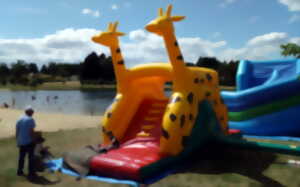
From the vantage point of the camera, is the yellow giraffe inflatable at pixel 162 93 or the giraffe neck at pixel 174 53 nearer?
the yellow giraffe inflatable at pixel 162 93

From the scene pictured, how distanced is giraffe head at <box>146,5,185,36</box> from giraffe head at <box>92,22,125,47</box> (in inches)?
48.0

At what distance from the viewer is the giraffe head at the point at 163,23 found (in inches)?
206

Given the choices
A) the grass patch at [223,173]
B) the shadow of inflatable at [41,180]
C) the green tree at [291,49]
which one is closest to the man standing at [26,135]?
the shadow of inflatable at [41,180]

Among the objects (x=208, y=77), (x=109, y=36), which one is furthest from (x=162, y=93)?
(x=109, y=36)

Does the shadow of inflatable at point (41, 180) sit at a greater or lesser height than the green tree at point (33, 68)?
lesser

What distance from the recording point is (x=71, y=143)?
7395 millimetres

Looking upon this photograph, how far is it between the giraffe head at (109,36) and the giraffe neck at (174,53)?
1.41m

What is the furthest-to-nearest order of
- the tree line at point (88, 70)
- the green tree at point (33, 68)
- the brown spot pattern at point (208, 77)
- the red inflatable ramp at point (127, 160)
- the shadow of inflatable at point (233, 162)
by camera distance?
the green tree at point (33, 68)
the tree line at point (88, 70)
the brown spot pattern at point (208, 77)
the shadow of inflatable at point (233, 162)
the red inflatable ramp at point (127, 160)

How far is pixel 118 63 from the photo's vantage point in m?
6.37

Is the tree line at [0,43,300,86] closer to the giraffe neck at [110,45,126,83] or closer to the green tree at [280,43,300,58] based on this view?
the green tree at [280,43,300,58]

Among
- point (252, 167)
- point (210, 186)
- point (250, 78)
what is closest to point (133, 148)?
point (210, 186)

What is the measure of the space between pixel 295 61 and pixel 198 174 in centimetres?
703

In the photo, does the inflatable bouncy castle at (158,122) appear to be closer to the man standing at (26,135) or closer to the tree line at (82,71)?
the man standing at (26,135)

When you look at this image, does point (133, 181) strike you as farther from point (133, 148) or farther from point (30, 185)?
point (30, 185)
